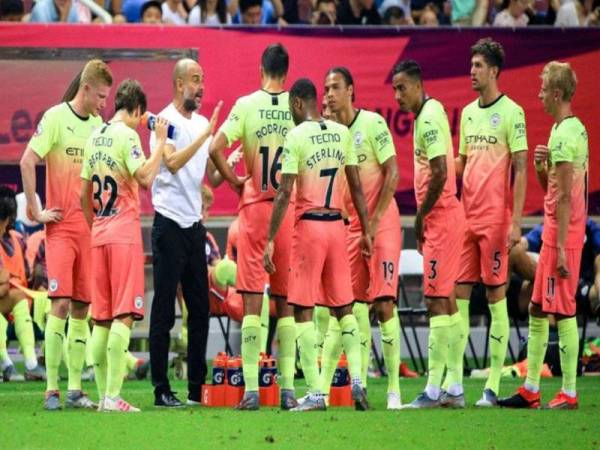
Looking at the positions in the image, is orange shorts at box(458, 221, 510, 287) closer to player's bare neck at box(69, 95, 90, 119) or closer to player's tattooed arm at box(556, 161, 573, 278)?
player's tattooed arm at box(556, 161, 573, 278)

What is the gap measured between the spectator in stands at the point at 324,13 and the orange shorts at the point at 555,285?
846 centimetres

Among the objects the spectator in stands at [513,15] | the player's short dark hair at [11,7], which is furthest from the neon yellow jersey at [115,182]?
the spectator in stands at [513,15]

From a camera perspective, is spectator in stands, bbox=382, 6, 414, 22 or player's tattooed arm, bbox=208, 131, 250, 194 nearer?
player's tattooed arm, bbox=208, 131, 250, 194

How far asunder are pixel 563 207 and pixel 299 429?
3.18m

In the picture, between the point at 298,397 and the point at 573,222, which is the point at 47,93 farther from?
the point at 573,222

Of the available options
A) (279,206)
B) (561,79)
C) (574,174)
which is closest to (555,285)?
(574,174)

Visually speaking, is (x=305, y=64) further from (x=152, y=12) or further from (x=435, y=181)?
(x=435, y=181)

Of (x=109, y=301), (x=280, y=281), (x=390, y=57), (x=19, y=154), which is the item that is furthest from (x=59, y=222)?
(x=390, y=57)

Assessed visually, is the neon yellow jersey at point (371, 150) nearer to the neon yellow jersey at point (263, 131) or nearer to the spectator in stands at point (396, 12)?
the neon yellow jersey at point (263, 131)

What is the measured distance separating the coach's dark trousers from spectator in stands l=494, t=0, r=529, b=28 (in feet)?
30.4

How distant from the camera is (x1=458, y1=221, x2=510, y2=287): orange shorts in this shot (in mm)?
14570

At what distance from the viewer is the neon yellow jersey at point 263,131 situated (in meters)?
14.2

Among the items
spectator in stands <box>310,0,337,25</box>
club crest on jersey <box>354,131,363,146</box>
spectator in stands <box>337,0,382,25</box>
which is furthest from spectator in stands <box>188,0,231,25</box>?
club crest on jersey <box>354,131,363,146</box>

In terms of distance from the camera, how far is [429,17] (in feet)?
75.8
